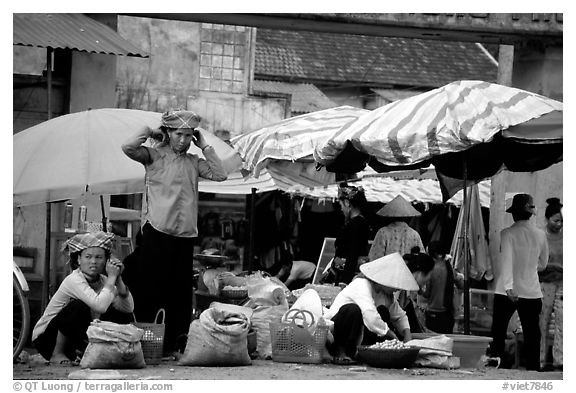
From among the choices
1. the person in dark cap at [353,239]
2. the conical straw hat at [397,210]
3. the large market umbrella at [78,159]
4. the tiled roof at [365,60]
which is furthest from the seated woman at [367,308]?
the tiled roof at [365,60]

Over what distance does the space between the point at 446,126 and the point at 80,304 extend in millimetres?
3098

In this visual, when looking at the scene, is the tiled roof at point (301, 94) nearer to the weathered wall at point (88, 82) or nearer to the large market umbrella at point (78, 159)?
the weathered wall at point (88, 82)

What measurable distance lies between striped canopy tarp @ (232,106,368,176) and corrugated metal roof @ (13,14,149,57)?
1491mm

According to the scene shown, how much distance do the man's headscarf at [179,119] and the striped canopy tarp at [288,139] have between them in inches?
126

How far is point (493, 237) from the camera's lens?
14742 mm

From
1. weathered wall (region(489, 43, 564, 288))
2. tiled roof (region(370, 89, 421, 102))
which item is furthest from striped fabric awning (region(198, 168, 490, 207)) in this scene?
weathered wall (region(489, 43, 564, 288))

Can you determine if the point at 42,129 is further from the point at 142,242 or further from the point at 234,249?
the point at 234,249

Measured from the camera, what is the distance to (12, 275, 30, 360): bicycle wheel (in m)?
8.77

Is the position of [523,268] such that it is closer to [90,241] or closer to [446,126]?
[446,126]

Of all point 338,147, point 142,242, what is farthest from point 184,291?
point 338,147

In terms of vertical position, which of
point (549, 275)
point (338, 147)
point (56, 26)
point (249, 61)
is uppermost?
point (249, 61)

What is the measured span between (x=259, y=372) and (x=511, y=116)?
109 inches

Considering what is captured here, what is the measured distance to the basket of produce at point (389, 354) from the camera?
9117 millimetres

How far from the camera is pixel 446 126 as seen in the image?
955 cm
